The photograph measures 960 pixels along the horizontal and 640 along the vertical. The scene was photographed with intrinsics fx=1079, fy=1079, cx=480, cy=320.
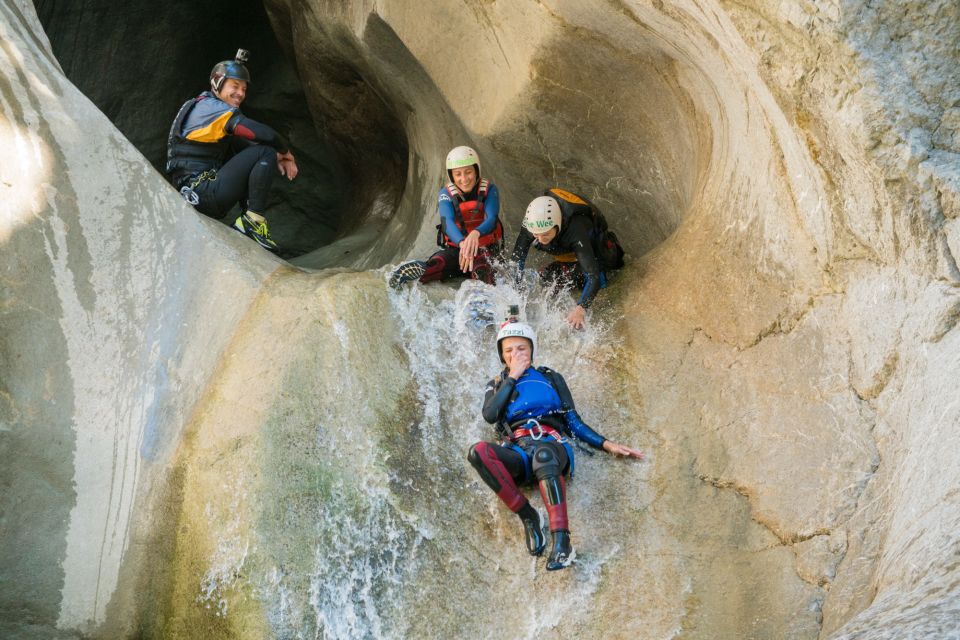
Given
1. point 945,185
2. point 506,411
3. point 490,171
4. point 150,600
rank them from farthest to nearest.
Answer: point 490,171
point 506,411
point 150,600
point 945,185

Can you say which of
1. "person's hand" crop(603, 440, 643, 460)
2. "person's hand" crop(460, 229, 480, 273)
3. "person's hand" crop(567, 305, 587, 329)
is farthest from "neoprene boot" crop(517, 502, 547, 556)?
"person's hand" crop(460, 229, 480, 273)

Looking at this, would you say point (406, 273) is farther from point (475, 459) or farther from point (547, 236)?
point (475, 459)

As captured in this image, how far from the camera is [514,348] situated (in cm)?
702

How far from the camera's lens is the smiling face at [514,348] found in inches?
276

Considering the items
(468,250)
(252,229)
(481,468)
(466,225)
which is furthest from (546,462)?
(252,229)

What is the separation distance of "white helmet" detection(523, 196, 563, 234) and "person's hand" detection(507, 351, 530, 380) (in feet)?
4.77

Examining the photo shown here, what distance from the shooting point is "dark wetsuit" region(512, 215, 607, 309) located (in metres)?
8.11

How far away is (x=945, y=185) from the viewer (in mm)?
5535

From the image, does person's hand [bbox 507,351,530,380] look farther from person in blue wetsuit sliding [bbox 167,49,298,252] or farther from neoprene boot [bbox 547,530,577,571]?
person in blue wetsuit sliding [bbox 167,49,298,252]

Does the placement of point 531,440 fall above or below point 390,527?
above

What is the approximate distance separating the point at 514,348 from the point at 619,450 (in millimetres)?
971

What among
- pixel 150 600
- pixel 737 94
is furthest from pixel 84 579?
pixel 737 94

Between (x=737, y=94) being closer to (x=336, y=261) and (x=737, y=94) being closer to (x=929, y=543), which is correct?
(x=929, y=543)

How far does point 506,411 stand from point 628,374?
114 cm
